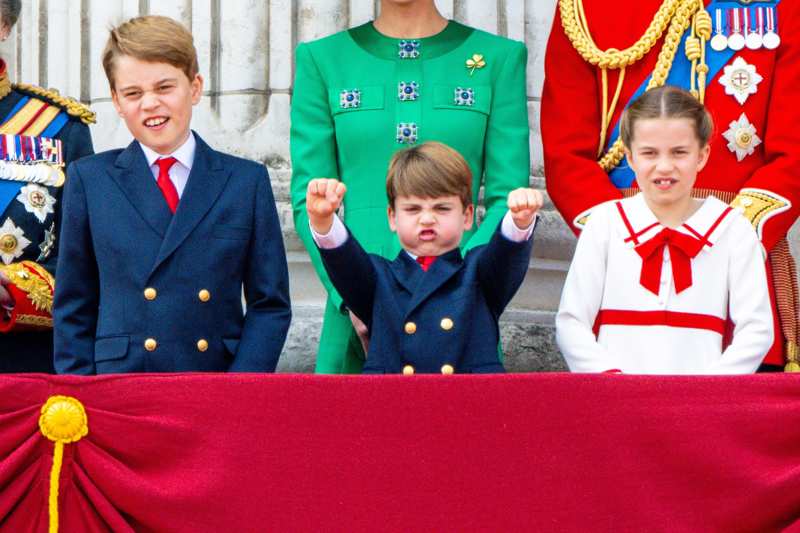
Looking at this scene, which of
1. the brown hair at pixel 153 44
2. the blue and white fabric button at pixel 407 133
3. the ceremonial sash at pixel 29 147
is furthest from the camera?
the blue and white fabric button at pixel 407 133

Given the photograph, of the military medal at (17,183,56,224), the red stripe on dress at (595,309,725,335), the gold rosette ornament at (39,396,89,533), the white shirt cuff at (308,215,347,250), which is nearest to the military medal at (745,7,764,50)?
the red stripe on dress at (595,309,725,335)

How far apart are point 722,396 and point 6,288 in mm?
1830

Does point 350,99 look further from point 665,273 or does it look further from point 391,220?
point 665,273

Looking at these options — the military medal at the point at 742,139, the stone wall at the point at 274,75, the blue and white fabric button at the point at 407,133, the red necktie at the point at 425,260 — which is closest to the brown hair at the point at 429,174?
the red necktie at the point at 425,260

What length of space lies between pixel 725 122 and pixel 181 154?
143cm

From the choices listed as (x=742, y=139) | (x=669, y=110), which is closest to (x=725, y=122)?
(x=742, y=139)

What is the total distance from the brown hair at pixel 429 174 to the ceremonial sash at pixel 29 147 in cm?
95

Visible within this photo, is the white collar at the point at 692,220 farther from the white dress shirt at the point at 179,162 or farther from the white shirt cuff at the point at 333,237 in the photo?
the white dress shirt at the point at 179,162

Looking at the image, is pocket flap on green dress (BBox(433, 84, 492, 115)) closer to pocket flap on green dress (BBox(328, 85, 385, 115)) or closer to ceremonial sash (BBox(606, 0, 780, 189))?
pocket flap on green dress (BBox(328, 85, 385, 115))

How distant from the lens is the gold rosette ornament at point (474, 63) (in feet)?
14.4

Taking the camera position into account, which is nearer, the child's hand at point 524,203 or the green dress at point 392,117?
the child's hand at point 524,203

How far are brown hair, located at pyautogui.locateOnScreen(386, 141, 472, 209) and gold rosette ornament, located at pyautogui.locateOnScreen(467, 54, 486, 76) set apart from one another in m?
0.48

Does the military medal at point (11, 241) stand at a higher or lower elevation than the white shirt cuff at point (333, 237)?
lower

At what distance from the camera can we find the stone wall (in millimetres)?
5375
